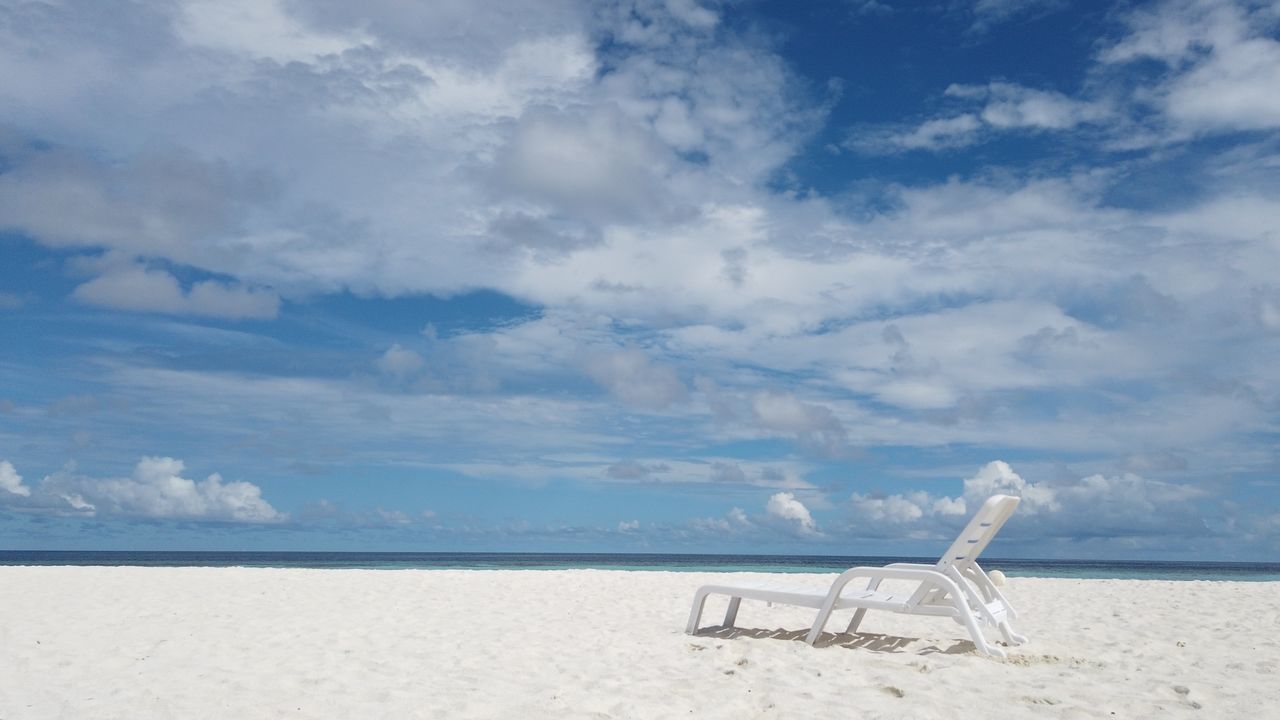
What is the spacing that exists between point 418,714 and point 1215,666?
17.6 ft

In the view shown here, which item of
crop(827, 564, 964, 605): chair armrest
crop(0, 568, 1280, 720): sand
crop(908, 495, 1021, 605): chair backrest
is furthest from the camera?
crop(908, 495, 1021, 605): chair backrest

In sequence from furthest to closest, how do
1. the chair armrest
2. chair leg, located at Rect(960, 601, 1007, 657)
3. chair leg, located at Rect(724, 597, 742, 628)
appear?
chair leg, located at Rect(724, 597, 742, 628) → the chair armrest → chair leg, located at Rect(960, 601, 1007, 657)

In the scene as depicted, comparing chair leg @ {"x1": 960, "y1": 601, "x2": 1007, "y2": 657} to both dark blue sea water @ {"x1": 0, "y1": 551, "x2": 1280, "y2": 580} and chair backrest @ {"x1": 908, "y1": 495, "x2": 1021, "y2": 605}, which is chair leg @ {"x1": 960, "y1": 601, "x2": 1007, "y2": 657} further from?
dark blue sea water @ {"x1": 0, "y1": 551, "x2": 1280, "y2": 580}

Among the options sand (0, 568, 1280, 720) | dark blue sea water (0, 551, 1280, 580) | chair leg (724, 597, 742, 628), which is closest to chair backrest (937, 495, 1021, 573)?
sand (0, 568, 1280, 720)

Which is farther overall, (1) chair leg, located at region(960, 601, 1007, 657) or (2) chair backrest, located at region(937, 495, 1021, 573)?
(2) chair backrest, located at region(937, 495, 1021, 573)

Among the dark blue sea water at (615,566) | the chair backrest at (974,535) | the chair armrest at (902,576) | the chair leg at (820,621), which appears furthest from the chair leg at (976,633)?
the dark blue sea water at (615,566)

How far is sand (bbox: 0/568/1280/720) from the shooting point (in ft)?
15.9

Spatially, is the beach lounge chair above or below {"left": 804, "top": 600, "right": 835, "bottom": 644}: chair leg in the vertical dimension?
above

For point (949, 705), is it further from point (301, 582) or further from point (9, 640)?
point (301, 582)

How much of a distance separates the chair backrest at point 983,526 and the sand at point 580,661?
2.29 ft

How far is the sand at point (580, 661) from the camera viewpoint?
15.9 feet

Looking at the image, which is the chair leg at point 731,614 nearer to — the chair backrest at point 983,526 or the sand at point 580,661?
the sand at point 580,661

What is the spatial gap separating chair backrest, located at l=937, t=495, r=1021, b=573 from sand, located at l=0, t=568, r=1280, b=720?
0.70 metres

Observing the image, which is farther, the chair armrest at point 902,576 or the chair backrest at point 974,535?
the chair backrest at point 974,535
